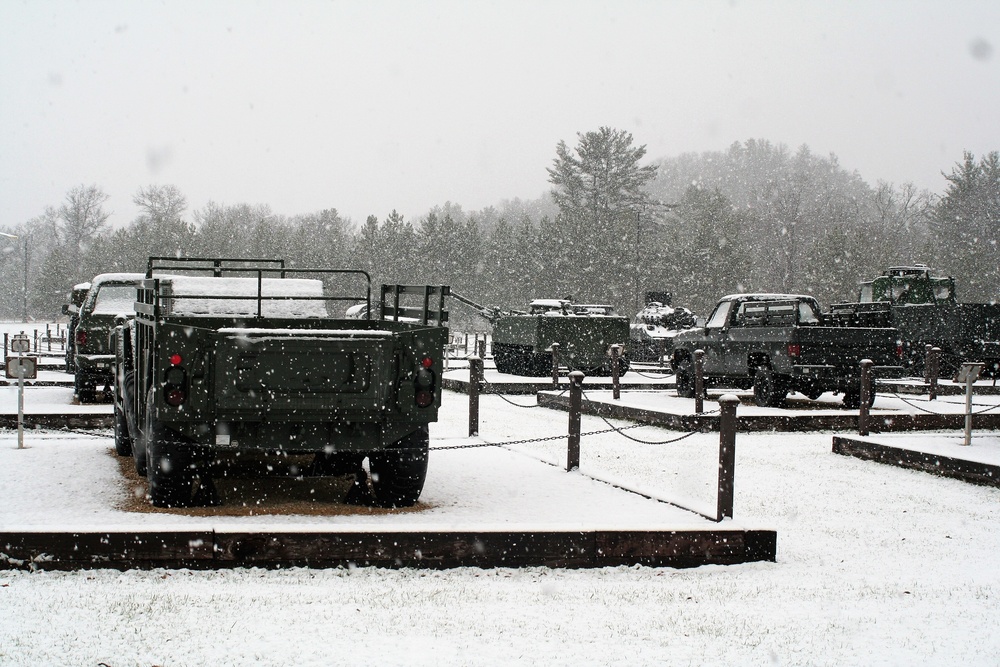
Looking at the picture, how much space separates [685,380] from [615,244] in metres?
49.6

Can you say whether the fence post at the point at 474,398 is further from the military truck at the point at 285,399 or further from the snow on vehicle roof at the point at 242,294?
the military truck at the point at 285,399

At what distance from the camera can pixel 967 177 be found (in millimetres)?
70125

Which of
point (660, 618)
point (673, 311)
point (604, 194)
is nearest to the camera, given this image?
point (660, 618)

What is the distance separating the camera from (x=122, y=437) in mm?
10086

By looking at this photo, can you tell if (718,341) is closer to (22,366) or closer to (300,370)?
(22,366)

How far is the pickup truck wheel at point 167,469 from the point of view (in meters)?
7.17

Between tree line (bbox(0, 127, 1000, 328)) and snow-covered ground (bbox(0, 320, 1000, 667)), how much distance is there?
47.5m

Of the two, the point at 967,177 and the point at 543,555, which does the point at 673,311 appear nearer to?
the point at 543,555

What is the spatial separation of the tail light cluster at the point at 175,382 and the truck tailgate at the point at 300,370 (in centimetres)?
22

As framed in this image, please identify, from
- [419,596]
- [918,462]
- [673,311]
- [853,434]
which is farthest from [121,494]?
[673,311]

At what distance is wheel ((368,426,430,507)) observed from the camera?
300 inches

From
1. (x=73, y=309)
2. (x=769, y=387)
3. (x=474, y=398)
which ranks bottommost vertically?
(x=769, y=387)

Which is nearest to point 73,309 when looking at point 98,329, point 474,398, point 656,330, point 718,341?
point 98,329

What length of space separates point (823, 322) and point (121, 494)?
13.9m
